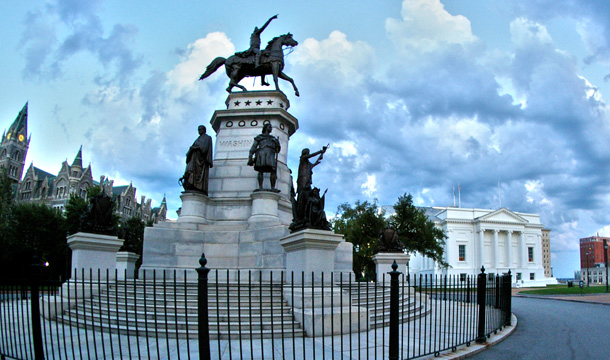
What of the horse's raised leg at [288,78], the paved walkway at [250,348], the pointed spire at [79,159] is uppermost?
the pointed spire at [79,159]

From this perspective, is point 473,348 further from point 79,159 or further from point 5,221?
point 79,159

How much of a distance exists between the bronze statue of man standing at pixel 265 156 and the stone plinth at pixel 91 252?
5.48 m

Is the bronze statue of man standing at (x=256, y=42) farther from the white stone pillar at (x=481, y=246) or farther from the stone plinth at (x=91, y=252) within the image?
the white stone pillar at (x=481, y=246)

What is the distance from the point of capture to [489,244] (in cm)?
8794

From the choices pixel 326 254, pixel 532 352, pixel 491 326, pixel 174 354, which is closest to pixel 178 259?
pixel 326 254

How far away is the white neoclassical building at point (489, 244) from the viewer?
8631 cm

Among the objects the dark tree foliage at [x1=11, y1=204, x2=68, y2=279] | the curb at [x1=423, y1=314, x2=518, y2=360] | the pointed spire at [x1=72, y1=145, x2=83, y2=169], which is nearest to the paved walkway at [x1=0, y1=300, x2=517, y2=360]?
the curb at [x1=423, y1=314, x2=518, y2=360]

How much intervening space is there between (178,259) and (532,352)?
1075 centimetres

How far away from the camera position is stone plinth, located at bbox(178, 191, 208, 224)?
52.1ft

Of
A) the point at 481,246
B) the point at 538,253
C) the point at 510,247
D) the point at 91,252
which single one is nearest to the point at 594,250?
the point at 538,253

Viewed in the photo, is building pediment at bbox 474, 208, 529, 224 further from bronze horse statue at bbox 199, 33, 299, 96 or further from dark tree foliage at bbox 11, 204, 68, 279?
bronze horse statue at bbox 199, 33, 299, 96

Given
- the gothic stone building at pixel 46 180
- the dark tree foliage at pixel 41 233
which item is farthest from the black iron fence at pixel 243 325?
the gothic stone building at pixel 46 180

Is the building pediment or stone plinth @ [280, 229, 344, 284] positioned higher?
the building pediment

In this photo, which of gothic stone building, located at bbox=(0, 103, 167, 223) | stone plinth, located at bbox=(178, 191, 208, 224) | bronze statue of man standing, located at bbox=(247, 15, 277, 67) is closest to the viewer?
stone plinth, located at bbox=(178, 191, 208, 224)
